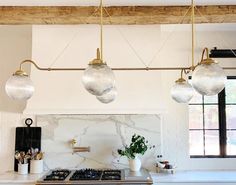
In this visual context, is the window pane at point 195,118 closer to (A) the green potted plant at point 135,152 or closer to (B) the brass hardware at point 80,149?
(A) the green potted plant at point 135,152

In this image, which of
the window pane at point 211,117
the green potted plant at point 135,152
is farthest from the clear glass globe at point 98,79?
the window pane at point 211,117

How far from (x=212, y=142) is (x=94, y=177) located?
1946mm

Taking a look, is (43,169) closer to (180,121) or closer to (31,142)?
(31,142)

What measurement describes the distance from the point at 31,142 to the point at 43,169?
1.34 ft

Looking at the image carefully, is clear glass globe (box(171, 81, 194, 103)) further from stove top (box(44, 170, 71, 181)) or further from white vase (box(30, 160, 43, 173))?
white vase (box(30, 160, 43, 173))

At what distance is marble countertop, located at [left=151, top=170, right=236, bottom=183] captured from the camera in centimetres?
351

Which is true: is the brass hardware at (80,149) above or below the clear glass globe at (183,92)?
below

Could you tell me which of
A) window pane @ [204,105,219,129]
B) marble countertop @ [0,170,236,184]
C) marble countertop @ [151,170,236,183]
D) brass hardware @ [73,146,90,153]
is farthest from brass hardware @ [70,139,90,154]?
window pane @ [204,105,219,129]

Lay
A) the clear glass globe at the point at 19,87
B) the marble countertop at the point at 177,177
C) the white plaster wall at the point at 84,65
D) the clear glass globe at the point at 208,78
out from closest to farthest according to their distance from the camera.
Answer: the clear glass globe at the point at 208,78 < the clear glass globe at the point at 19,87 < the marble countertop at the point at 177,177 < the white plaster wall at the point at 84,65

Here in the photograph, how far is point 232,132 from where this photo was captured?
4.43 metres

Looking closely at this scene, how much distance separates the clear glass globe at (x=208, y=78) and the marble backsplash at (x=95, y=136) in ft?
8.42

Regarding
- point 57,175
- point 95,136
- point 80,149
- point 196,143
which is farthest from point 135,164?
point 196,143

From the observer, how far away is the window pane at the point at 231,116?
4.44m

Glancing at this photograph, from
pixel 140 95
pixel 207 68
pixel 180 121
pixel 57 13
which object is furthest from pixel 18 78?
pixel 180 121
